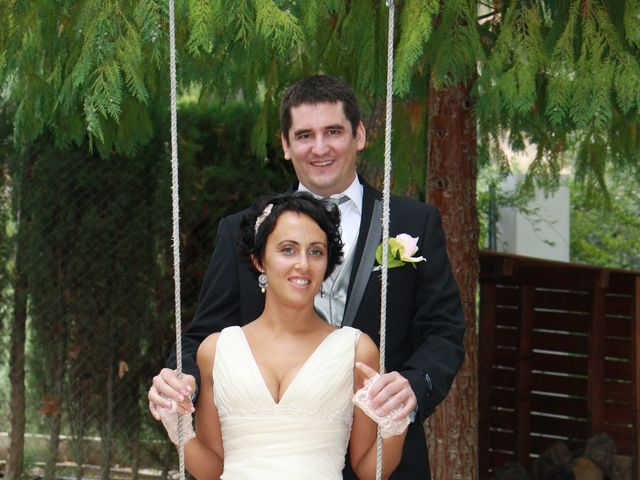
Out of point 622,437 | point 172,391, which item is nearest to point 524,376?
point 622,437

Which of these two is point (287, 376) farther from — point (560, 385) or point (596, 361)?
point (560, 385)

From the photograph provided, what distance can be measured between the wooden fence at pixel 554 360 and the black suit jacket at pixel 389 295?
345cm

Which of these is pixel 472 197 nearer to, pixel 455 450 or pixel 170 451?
pixel 455 450

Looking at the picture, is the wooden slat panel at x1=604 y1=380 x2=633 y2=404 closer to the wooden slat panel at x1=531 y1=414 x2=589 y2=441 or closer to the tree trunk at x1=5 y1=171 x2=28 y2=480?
the wooden slat panel at x1=531 y1=414 x2=589 y2=441

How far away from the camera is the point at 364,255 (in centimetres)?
287

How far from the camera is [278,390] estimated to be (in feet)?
8.61

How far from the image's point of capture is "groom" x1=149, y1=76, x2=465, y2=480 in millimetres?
2830

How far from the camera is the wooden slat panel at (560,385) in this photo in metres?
6.86

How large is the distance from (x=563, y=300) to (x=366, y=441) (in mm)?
4421

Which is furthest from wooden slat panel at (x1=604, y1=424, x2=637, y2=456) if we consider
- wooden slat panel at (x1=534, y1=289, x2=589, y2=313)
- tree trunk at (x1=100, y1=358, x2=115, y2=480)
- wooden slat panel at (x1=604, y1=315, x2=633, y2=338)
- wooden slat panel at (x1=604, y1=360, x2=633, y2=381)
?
tree trunk at (x1=100, y1=358, x2=115, y2=480)

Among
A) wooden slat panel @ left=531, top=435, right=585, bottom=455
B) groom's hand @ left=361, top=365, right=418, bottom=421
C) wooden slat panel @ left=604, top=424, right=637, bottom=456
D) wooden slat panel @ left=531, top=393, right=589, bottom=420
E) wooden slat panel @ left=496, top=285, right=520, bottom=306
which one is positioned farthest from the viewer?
wooden slat panel @ left=496, top=285, right=520, bottom=306

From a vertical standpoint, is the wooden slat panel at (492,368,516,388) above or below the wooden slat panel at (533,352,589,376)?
below

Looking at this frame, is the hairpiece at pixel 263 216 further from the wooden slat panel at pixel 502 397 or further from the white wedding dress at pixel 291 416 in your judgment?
the wooden slat panel at pixel 502 397

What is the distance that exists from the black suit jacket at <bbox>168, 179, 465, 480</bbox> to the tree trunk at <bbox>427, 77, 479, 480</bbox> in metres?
1.63
